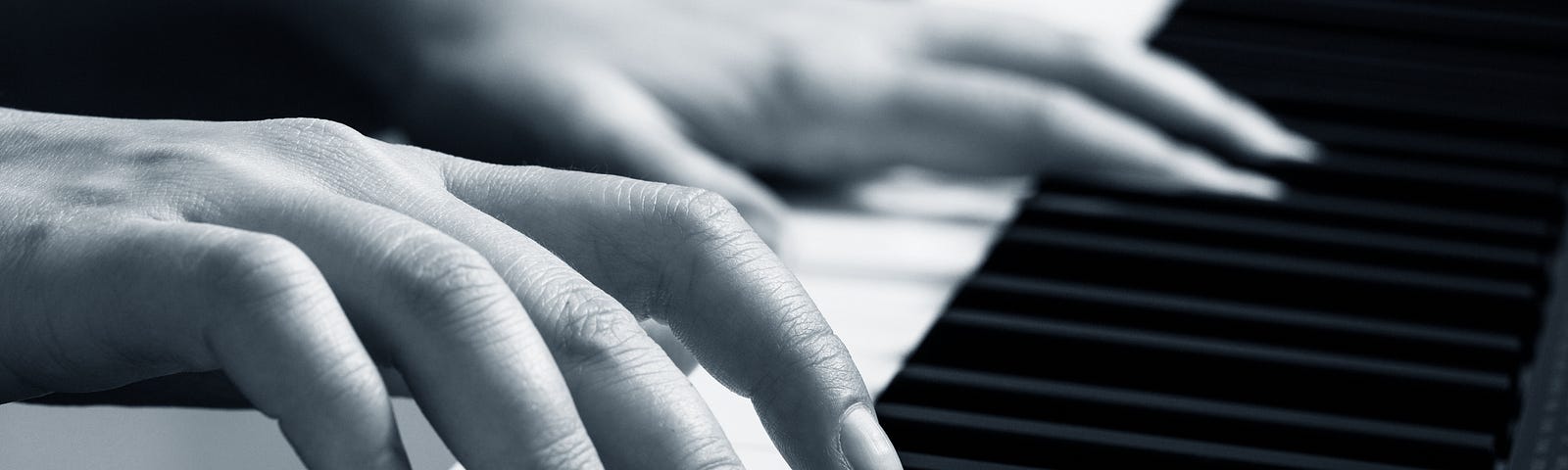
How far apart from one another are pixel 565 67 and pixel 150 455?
1.83 feet

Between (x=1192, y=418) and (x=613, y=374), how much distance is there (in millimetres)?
419

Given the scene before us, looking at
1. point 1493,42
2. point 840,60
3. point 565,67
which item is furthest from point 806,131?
point 1493,42

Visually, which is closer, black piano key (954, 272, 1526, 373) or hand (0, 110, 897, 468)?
hand (0, 110, 897, 468)

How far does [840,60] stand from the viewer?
1.52m

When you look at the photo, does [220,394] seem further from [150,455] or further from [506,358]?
[506,358]

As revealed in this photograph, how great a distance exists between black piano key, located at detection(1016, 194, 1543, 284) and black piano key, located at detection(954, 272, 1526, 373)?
0.40 ft

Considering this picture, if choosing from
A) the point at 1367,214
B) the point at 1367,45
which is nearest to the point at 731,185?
the point at 1367,214

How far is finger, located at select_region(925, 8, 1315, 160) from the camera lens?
155 centimetres

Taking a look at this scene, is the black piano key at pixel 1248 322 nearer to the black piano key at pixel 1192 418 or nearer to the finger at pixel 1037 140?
the black piano key at pixel 1192 418

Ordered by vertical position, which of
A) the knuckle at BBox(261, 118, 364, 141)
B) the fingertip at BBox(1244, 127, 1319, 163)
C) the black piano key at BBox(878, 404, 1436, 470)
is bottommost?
the black piano key at BBox(878, 404, 1436, 470)

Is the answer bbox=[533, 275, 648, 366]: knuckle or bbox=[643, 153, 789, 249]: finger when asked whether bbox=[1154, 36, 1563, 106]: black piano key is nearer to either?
bbox=[643, 153, 789, 249]: finger

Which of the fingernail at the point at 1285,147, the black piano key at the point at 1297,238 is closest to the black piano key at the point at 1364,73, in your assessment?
the fingernail at the point at 1285,147

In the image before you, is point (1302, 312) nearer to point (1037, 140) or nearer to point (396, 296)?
point (1037, 140)

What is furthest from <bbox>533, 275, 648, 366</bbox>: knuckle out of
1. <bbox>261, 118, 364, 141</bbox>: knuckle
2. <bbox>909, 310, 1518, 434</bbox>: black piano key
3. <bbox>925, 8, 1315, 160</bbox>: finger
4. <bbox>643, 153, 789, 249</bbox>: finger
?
<bbox>925, 8, 1315, 160</bbox>: finger
